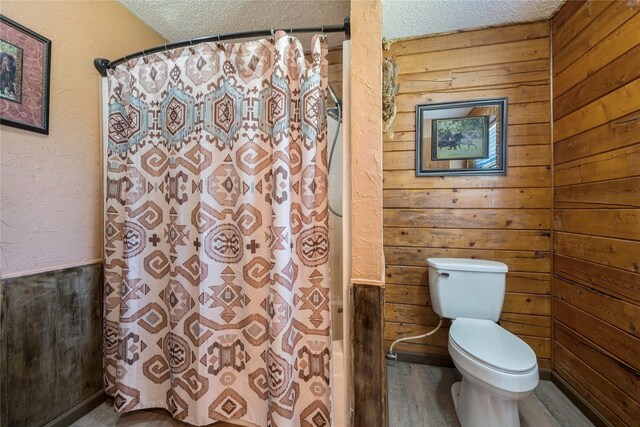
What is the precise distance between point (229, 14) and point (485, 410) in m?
2.56

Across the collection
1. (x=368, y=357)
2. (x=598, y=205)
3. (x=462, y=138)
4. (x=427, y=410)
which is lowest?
(x=427, y=410)

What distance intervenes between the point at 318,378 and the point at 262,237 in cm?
62

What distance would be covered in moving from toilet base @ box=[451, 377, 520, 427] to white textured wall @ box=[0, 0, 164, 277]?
2081 millimetres

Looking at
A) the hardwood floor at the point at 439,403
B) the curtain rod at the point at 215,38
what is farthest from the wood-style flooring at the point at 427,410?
the curtain rod at the point at 215,38

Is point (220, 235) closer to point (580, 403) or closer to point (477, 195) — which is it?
point (477, 195)

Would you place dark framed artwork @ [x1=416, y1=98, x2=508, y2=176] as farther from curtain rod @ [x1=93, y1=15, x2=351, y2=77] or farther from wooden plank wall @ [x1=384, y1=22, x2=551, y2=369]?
curtain rod @ [x1=93, y1=15, x2=351, y2=77]

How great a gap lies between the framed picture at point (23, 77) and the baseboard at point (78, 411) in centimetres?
134

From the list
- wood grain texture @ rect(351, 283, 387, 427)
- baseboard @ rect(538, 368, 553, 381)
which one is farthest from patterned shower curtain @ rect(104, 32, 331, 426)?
baseboard @ rect(538, 368, 553, 381)

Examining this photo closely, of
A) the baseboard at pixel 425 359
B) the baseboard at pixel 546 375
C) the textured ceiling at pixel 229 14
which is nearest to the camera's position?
the textured ceiling at pixel 229 14

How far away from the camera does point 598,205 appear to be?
133 cm

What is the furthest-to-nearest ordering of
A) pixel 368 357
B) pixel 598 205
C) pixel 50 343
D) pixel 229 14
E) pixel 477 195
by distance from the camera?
pixel 477 195 → pixel 229 14 → pixel 598 205 → pixel 50 343 → pixel 368 357

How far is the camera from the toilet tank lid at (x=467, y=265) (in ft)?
5.01

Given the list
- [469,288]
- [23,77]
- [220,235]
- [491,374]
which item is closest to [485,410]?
[491,374]

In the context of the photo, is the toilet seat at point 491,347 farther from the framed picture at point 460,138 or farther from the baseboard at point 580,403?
the framed picture at point 460,138
